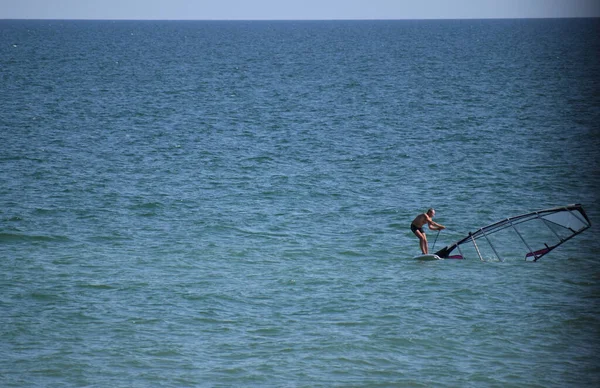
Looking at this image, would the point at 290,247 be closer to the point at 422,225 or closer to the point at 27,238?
the point at 422,225

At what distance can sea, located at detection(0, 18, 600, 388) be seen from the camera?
16.8m

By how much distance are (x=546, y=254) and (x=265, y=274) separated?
32.7ft

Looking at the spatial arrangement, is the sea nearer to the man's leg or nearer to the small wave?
the small wave

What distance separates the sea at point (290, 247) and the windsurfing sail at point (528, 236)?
565 millimetres

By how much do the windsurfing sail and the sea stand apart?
0.56 metres

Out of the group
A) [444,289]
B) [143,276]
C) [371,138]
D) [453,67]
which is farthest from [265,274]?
[453,67]

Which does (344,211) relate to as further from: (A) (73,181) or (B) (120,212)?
(A) (73,181)

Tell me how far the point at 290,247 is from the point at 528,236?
28.1 ft

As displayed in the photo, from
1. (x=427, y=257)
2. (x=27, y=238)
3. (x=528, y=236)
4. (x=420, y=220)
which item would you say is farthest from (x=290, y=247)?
(x=27, y=238)

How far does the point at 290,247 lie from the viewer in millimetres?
27062

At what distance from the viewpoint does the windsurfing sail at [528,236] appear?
23.3m

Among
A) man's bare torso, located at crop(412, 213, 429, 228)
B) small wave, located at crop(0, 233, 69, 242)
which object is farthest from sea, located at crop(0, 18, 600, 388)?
man's bare torso, located at crop(412, 213, 429, 228)

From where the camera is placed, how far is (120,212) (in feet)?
104

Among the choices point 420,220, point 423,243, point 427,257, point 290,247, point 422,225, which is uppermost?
point 420,220
